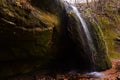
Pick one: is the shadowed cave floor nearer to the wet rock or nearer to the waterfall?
the wet rock

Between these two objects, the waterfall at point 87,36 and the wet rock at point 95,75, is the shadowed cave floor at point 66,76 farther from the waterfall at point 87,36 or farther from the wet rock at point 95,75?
the waterfall at point 87,36

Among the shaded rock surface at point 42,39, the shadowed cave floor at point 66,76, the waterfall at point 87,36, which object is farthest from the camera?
the waterfall at point 87,36

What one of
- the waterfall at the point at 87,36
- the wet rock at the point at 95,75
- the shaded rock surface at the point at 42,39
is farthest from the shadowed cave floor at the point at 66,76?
the waterfall at the point at 87,36

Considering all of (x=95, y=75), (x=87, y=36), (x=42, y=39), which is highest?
(x=42, y=39)

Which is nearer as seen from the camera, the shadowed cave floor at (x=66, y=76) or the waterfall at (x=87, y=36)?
the shadowed cave floor at (x=66, y=76)

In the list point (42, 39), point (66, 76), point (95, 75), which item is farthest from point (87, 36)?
point (42, 39)

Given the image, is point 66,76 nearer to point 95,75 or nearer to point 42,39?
point 95,75

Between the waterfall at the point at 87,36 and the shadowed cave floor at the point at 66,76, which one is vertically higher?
the waterfall at the point at 87,36

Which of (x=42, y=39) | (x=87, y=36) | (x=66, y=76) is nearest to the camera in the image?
(x=42, y=39)

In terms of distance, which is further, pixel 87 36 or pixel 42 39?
pixel 87 36

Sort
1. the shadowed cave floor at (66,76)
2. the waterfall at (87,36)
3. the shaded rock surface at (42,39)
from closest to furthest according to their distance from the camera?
the shaded rock surface at (42,39)
the shadowed cave floor at (66,76)
the waterfall at (87,36)

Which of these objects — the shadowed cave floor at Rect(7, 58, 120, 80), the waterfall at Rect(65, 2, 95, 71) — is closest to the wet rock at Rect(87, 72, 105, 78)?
the shadowed cave floor at Rect(7, 58, 120, 80)

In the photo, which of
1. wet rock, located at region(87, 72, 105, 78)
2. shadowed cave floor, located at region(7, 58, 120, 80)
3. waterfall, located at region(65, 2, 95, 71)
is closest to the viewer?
shadowed cave floor, located at region(7, 58, 120, 80)

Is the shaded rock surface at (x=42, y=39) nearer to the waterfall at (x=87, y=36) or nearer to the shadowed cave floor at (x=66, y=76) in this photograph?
the waterfall at (x=87, y=36)
